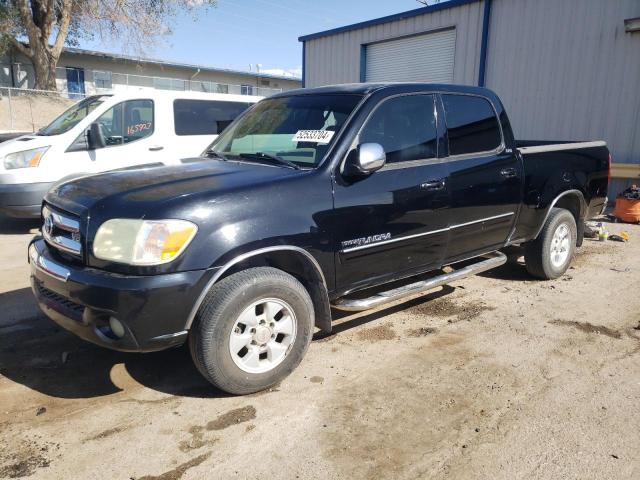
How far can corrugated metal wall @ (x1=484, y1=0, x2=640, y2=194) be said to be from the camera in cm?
993

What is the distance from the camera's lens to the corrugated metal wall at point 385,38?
12352mm

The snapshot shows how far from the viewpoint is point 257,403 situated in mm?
3125

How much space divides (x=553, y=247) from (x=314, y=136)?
324 cm

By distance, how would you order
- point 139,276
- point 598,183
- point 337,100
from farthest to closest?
point 598,183, point 337,100, point 139,276

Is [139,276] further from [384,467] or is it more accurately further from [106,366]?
[384,467]

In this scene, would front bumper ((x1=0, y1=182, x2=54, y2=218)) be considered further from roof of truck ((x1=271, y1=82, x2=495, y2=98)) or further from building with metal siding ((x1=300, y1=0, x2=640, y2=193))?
building with metal siding ((x1=300, y1=0, x2=640, y2=193))

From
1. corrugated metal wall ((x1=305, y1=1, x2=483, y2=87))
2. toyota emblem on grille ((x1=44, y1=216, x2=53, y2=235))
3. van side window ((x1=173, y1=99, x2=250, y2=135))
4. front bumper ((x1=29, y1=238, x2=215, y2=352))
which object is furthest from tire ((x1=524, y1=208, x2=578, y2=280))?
corrugated metal wall ((x1=305, y1=1, x2=483, y2=87))

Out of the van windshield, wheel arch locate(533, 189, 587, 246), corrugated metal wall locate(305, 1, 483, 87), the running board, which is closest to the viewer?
the running board

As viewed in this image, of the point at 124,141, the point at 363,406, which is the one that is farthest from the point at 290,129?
the point at 124,141

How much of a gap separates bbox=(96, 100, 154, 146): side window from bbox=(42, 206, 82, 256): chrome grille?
4611 mm

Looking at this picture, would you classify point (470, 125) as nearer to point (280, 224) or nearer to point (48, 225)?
point (280, 224)

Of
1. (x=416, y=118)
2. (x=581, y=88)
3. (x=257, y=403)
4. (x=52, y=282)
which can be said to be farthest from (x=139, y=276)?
(x=581, y=88)

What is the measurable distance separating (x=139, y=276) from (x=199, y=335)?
1.56ft

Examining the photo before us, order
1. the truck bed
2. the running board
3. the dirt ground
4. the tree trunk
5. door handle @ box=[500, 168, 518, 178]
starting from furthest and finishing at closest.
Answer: the tree trunk → the truck bed → door handle @ box=[500, 168, 518, 178] → the running board → the dirt ground
